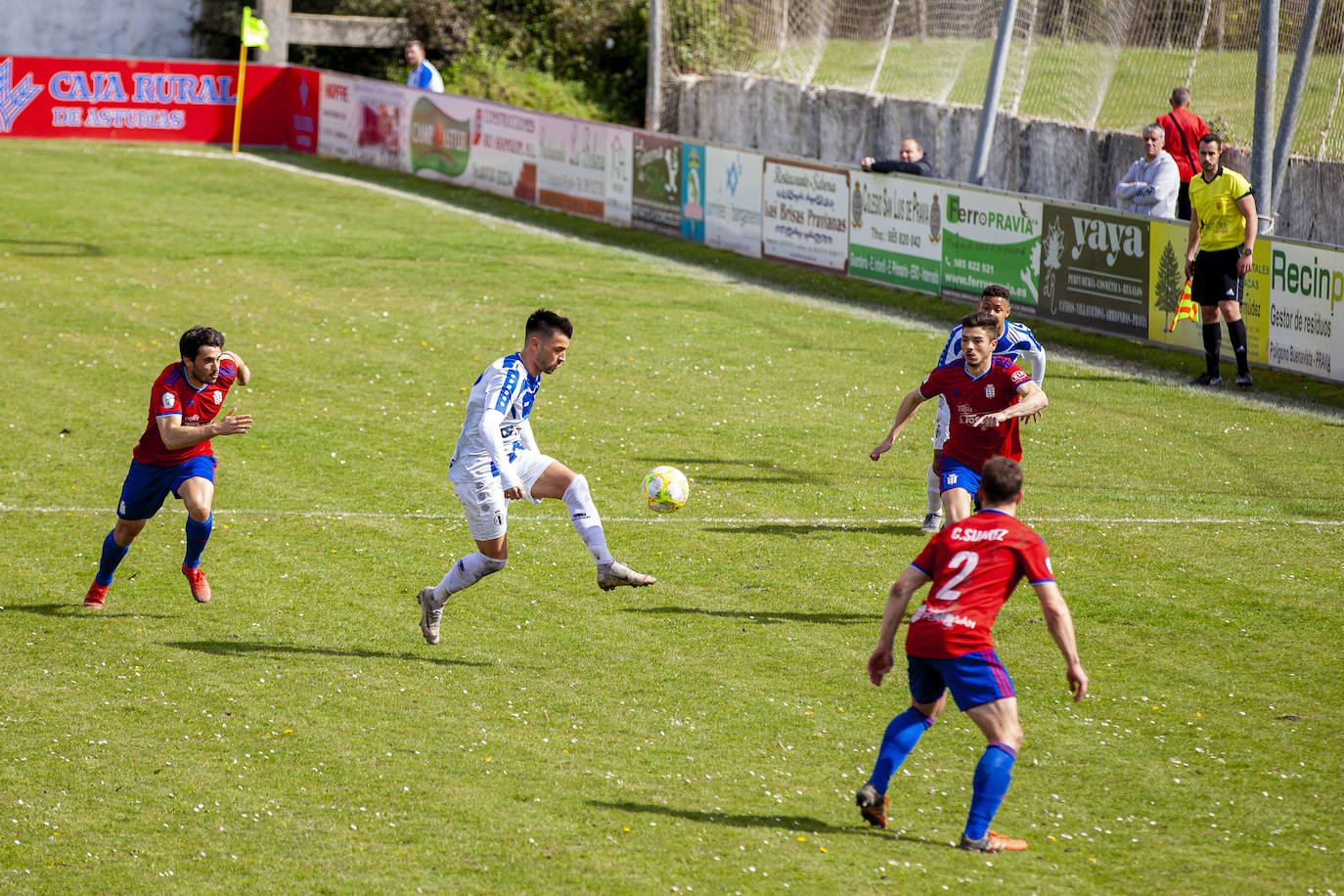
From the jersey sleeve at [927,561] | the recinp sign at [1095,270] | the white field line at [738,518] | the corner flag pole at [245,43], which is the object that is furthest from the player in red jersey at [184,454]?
the corner flag pole at [245,43]

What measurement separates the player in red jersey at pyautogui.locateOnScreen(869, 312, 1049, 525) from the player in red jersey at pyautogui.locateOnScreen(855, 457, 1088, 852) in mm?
2860

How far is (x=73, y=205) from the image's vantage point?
2755 centimetres

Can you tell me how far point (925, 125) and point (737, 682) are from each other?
81.5ft

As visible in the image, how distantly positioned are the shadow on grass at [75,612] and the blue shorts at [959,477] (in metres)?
5.39

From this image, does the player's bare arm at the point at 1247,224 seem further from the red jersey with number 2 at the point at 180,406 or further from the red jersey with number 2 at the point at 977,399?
the red jersey with number 2 at the point at 180,406

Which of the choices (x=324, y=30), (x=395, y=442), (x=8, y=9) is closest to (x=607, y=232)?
(x=395, y=442)

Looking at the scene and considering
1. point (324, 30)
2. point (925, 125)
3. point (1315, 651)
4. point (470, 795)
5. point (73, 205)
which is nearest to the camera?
point (470, 795)

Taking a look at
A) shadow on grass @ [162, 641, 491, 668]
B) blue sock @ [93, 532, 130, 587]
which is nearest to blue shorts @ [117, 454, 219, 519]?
blue sock @ [93, 532, 130, 587]

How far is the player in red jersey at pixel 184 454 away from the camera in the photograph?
1002 cm

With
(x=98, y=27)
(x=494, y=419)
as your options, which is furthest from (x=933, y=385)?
(x=98, y=27)

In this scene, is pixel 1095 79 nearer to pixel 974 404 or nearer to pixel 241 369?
pixel 974 404

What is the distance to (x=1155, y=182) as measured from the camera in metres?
20.1

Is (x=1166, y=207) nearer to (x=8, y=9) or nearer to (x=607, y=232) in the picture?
(x=607, y=232)

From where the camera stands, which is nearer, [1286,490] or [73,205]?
[1286,490]
